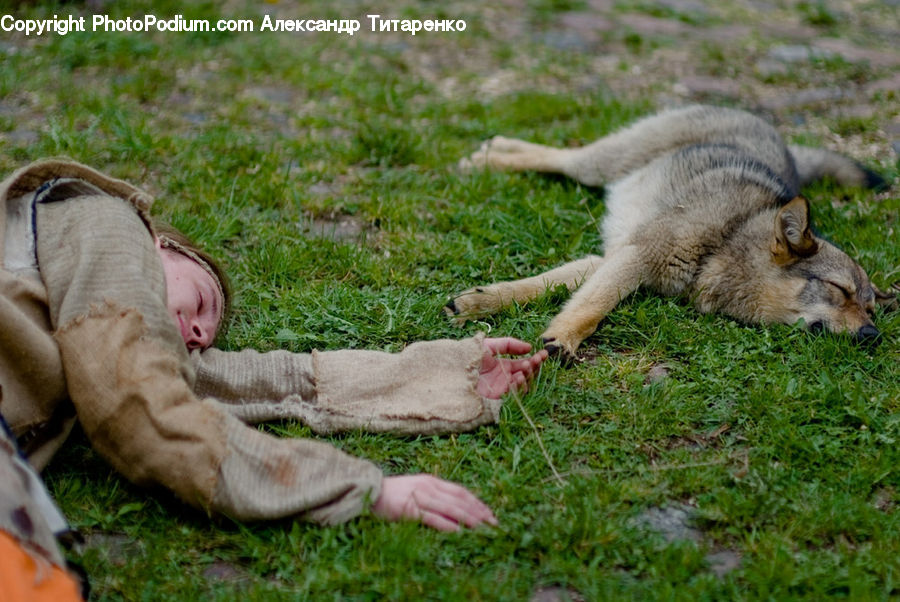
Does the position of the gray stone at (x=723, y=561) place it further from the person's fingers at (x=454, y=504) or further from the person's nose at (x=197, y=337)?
the person's nose at (x=197, y=337)

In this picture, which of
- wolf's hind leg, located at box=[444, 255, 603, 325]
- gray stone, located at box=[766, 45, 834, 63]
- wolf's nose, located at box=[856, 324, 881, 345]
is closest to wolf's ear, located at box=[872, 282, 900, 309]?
wolf's nose, located at box=[856, 324, 881, 345]

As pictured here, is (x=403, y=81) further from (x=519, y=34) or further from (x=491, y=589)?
(x=491, y=589)

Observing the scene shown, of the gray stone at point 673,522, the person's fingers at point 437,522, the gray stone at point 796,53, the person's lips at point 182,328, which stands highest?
the gray stone at point 796,53

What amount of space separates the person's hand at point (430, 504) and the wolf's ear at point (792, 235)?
2.07 meters

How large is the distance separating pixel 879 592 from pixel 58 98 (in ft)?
16.1

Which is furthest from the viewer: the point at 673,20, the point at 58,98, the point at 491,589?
the point at 673,20

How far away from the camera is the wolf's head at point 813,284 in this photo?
372 centimetres

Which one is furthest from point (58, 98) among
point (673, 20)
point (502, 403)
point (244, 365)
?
point (673, 20)

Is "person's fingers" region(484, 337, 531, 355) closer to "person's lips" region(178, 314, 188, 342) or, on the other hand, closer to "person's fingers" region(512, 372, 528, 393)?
"person's fingers" region(512, 372, 528, 393)

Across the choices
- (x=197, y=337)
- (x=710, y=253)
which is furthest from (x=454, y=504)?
(x=710, y=253)

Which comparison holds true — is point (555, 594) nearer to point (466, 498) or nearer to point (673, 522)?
point (466, 498)

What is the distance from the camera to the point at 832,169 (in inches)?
193

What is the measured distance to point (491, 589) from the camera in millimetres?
2340

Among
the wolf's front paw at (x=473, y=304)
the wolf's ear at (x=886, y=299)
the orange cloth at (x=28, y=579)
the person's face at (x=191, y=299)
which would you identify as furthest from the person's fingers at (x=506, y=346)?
the wolf's ear at (x=886, y=299)
